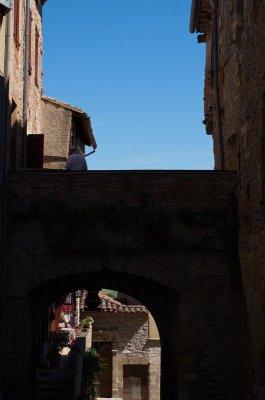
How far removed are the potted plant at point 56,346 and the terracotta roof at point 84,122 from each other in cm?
654

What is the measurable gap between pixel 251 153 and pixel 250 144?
153mm

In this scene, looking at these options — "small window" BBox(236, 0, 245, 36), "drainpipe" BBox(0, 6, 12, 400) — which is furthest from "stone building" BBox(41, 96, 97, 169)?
"small window" BBox(236, 0, 245, 36)

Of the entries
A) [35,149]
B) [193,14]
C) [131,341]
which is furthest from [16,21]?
[131,341]

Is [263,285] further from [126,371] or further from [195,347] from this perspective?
[126,371]

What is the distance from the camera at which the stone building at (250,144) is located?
939 cm

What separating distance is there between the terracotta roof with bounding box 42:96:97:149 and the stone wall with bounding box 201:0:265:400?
8170 millimetres

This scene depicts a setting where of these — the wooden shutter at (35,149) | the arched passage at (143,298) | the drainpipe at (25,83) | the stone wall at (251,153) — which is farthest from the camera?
the wooden shutter at (35,149)

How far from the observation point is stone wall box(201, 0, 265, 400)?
30.8 feet

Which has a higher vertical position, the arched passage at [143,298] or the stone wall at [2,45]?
the stone wall at [2,45]

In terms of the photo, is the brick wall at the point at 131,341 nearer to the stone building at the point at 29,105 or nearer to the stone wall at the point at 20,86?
the stone building at the point at 29,105

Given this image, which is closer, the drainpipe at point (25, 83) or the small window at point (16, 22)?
the small window at point (16, 22)

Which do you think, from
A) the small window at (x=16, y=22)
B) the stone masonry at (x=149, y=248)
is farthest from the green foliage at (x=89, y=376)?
the small window at (x=16, y=22)

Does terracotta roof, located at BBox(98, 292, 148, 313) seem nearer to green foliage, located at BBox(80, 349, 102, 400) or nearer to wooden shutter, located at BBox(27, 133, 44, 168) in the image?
green foliage, located at BBox(80, 349, 102, 400)

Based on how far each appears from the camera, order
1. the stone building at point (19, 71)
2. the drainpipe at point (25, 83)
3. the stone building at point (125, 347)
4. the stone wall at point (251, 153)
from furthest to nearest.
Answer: the stone building at point (125, 347) < the drainpipe at point (25, 83) < the stone building at point (19, 71) < the stone wall at point (251, 153)
